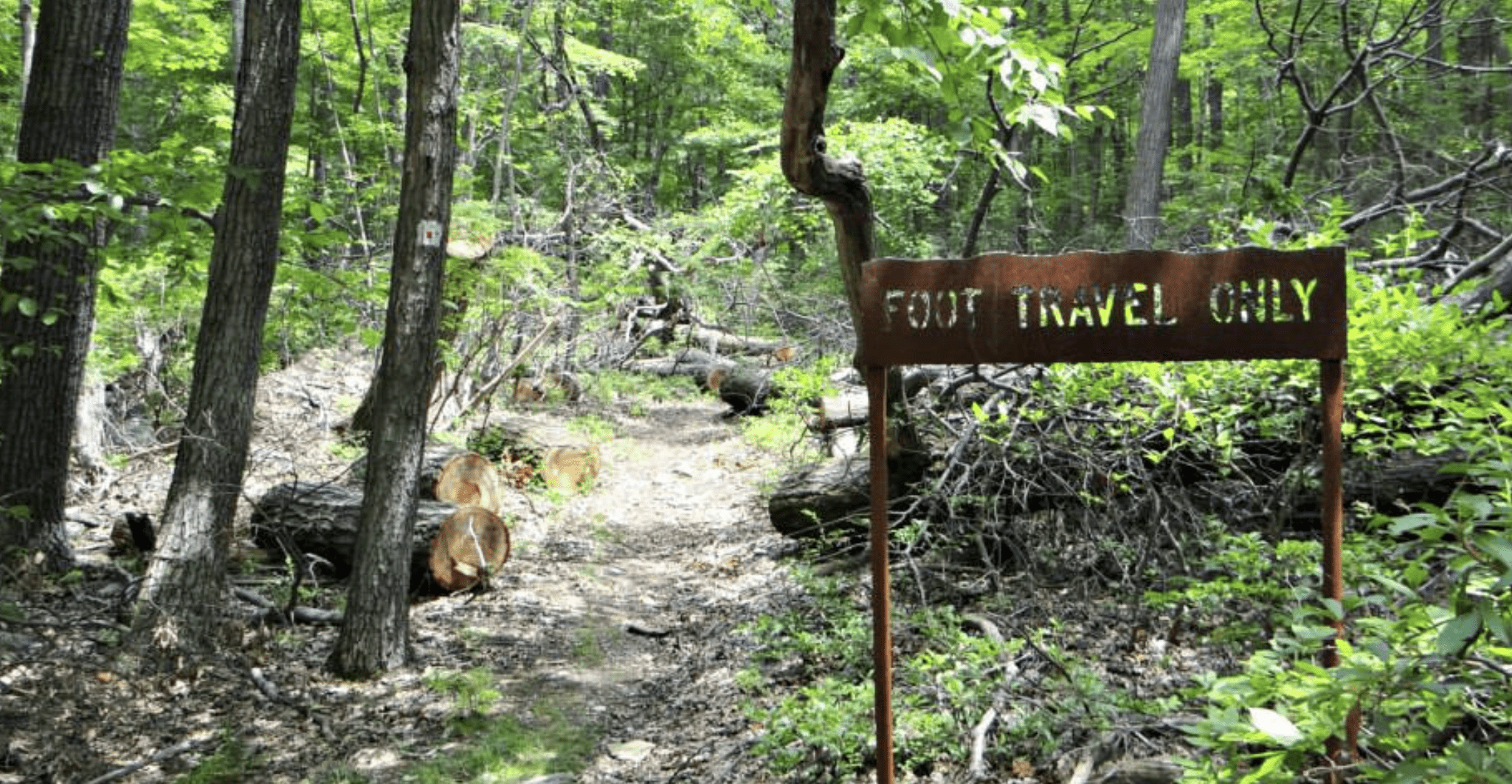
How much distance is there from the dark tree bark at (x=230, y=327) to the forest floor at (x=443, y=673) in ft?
1.55

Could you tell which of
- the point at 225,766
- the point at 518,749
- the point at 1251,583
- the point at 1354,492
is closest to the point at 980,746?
the point at 1251,583

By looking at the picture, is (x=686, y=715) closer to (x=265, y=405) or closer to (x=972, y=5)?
(x=972, y=5)

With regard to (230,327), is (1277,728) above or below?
below

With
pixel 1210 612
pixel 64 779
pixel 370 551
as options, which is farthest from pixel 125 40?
pixel 1210 612

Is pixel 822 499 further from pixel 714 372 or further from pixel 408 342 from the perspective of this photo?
pixel 714 372

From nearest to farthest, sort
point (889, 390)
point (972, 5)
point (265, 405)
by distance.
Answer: point (972, 5), point (889, 390), point (265, 405)

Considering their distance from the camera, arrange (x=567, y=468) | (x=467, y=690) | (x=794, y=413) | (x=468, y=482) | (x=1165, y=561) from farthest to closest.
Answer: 1. (x=794, y=413)
2. (x=567, y=468)
3. (x=468, y=482)
4. (x=467, y=690)
5. (x=1165, y=561)

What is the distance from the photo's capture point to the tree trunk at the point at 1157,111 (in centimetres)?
1107

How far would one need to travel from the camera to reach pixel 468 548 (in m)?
7.27

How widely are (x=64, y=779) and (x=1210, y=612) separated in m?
5.25

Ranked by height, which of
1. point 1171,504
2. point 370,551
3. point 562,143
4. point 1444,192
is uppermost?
point 562,143

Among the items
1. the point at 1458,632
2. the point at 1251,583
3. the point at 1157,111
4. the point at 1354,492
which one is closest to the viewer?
the point at 1458,632

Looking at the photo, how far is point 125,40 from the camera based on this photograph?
6.77 metres

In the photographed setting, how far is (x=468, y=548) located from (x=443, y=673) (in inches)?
64.1
